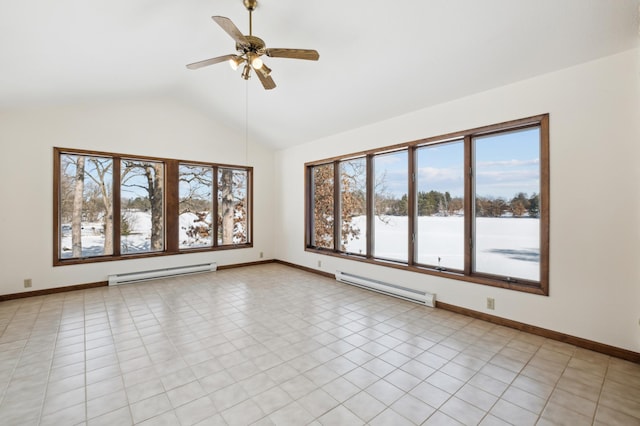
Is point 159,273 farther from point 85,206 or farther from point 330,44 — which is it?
point 330,44

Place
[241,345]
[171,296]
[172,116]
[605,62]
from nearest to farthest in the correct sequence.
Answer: [605,62] → [241,345] → [171,296] → [172,116]

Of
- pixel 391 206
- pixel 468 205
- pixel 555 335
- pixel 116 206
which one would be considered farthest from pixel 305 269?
pixel 555 335

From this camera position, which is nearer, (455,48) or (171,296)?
(455,48)

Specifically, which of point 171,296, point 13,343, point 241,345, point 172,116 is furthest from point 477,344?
point 172,116

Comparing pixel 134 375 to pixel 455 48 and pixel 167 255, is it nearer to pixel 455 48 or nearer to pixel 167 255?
pixel 167 255

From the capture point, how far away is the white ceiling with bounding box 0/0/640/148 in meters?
2.48

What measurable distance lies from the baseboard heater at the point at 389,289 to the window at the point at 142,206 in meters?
2.71

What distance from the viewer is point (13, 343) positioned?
2875mm

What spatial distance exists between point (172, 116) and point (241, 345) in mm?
4671

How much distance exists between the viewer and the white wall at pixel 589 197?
256 centimetres

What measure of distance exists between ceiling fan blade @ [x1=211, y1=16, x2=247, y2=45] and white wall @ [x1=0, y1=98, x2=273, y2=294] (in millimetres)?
3731

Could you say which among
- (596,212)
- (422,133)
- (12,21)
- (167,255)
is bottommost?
(167,255)

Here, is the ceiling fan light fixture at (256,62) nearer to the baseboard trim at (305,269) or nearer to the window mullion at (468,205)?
the window mullion at (468,205)

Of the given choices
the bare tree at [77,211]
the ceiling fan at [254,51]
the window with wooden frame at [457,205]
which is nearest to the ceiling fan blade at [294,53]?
the ceiling fan at [254,51]
